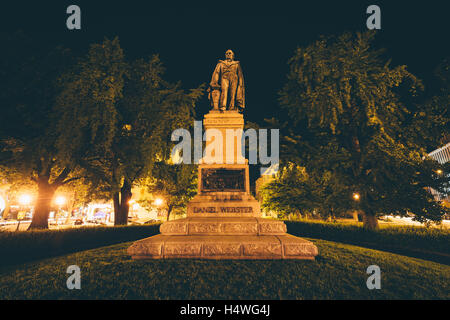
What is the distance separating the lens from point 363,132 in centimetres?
1170

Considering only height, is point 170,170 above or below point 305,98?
below

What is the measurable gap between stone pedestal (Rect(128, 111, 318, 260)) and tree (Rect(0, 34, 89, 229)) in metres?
7.82

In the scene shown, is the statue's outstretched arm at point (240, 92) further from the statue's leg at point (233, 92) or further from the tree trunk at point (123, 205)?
the tree trunk at point (123, 205)

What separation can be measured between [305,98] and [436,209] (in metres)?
8.21

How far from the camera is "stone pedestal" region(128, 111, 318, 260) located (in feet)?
17.7

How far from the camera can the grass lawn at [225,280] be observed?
11.9 feet

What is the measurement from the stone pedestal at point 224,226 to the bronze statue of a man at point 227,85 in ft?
3.15

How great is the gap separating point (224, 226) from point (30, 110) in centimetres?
1241

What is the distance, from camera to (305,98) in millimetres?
12086

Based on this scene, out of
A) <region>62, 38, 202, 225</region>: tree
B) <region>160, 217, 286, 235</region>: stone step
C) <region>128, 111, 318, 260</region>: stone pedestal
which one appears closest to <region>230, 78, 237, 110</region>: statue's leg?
<region>128, 111, 318, 260</region>: stone pedestal

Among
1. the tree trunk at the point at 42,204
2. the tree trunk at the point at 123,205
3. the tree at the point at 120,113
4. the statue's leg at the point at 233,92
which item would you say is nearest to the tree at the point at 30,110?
the tree trunk at the point at 42,204
